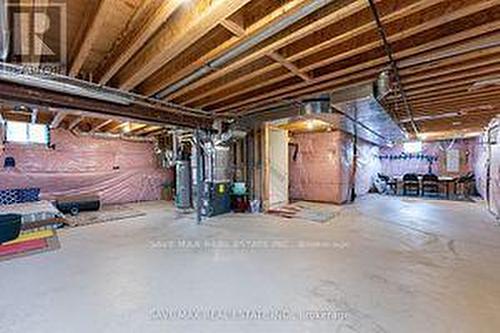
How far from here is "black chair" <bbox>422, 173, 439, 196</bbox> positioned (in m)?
9.57

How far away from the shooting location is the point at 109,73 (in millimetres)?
3064

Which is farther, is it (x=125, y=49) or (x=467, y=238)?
(x=467, y=238)

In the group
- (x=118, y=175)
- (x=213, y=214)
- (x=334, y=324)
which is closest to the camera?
(x=334, y=324)

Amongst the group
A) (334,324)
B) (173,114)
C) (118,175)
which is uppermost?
(173,114)

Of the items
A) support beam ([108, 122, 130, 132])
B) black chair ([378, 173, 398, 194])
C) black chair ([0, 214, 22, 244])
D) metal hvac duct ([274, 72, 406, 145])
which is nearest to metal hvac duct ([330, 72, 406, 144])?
metal hvac duct ([274, 72, 406, 145])

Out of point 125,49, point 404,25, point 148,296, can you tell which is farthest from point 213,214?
point 404,25

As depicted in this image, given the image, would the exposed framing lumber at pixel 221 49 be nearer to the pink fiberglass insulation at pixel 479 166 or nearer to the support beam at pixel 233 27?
the support beam at pixel 233 27

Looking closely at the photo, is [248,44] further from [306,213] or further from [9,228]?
[306,213]

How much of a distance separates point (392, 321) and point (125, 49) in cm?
327

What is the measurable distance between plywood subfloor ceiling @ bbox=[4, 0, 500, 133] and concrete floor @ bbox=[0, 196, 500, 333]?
2.24 meters

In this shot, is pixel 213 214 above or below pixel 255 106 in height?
below

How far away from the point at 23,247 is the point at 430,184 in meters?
11.7

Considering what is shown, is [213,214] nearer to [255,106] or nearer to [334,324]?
[255,106]

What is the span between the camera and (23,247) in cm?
375
